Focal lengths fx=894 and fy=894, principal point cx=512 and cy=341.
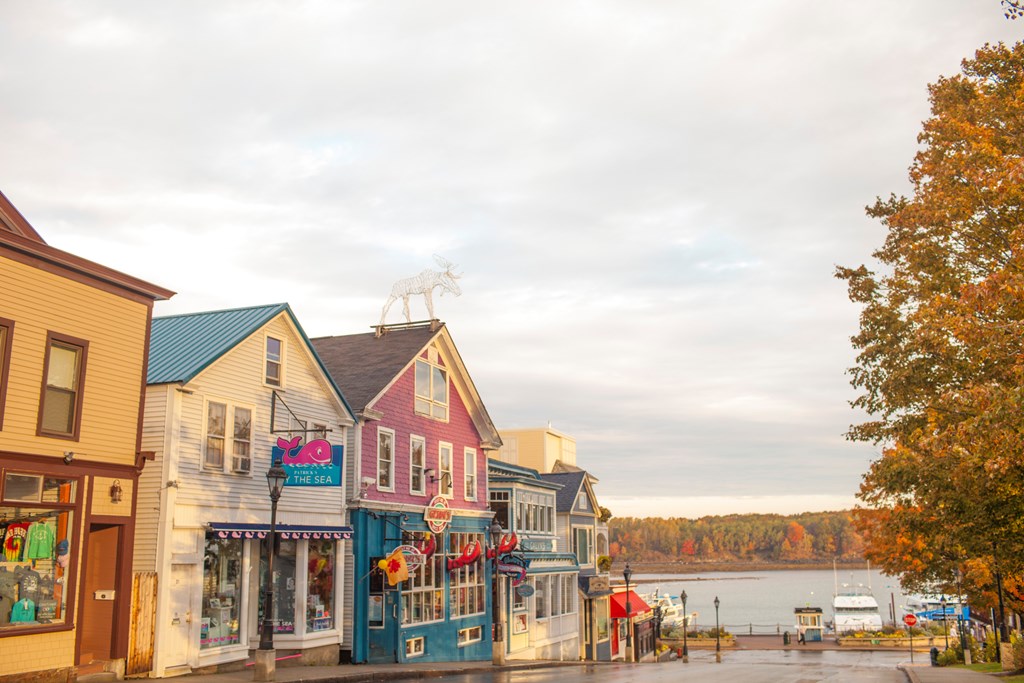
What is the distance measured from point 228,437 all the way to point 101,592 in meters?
4.84

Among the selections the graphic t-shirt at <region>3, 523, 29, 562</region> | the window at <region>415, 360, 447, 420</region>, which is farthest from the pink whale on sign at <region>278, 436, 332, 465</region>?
the window at <region>415, 360, 447, 420</region>

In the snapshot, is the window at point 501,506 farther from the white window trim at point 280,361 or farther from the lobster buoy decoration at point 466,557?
the white window trim at point 280,361

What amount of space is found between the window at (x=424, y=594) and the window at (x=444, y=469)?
7.99ft

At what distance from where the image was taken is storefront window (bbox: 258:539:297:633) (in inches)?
965

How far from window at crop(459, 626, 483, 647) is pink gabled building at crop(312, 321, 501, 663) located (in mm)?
74

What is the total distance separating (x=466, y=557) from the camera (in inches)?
1293

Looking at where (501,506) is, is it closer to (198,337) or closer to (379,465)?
(379,465)

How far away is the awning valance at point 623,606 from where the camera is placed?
55.5 metres

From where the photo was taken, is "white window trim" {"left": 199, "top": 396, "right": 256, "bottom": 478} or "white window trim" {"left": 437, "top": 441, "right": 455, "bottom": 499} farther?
"white window trim" {"left": 437, "top": 441, "right": 455, "bottom": 499}

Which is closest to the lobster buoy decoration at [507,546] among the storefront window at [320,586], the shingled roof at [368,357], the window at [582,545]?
the shingled roof at [368,357]

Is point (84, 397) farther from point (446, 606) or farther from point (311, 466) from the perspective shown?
point (446, 606)

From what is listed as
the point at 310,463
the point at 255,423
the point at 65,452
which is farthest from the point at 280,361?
the point at 65,452

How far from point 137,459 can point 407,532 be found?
11.6 meters

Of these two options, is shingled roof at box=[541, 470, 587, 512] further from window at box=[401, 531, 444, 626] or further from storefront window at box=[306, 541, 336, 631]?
storefront window at box=[306, 541, 336, 631]
